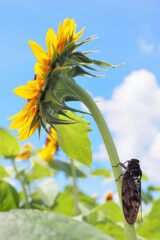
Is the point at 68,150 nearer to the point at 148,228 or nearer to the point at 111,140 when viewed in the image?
the point at 111,140

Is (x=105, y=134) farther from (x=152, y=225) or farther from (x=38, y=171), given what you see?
(x=38, y=171)

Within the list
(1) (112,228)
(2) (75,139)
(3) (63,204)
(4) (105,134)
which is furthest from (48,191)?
(4) (105,134)

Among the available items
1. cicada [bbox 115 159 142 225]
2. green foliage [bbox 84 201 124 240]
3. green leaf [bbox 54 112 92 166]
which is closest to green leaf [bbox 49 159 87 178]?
green foliage [bbox 84 201 124 240]

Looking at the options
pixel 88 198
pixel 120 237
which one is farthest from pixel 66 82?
pixel 88 198

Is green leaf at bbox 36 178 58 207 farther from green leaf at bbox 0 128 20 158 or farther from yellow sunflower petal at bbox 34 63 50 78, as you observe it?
yellow sunflower petal at bbox 34 63 50 78

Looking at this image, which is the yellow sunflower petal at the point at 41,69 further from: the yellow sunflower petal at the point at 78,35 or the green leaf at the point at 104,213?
the green leaf at the point at 104,213

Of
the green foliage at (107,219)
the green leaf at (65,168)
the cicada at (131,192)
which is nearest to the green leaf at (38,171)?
the green leaf at (65,168)
